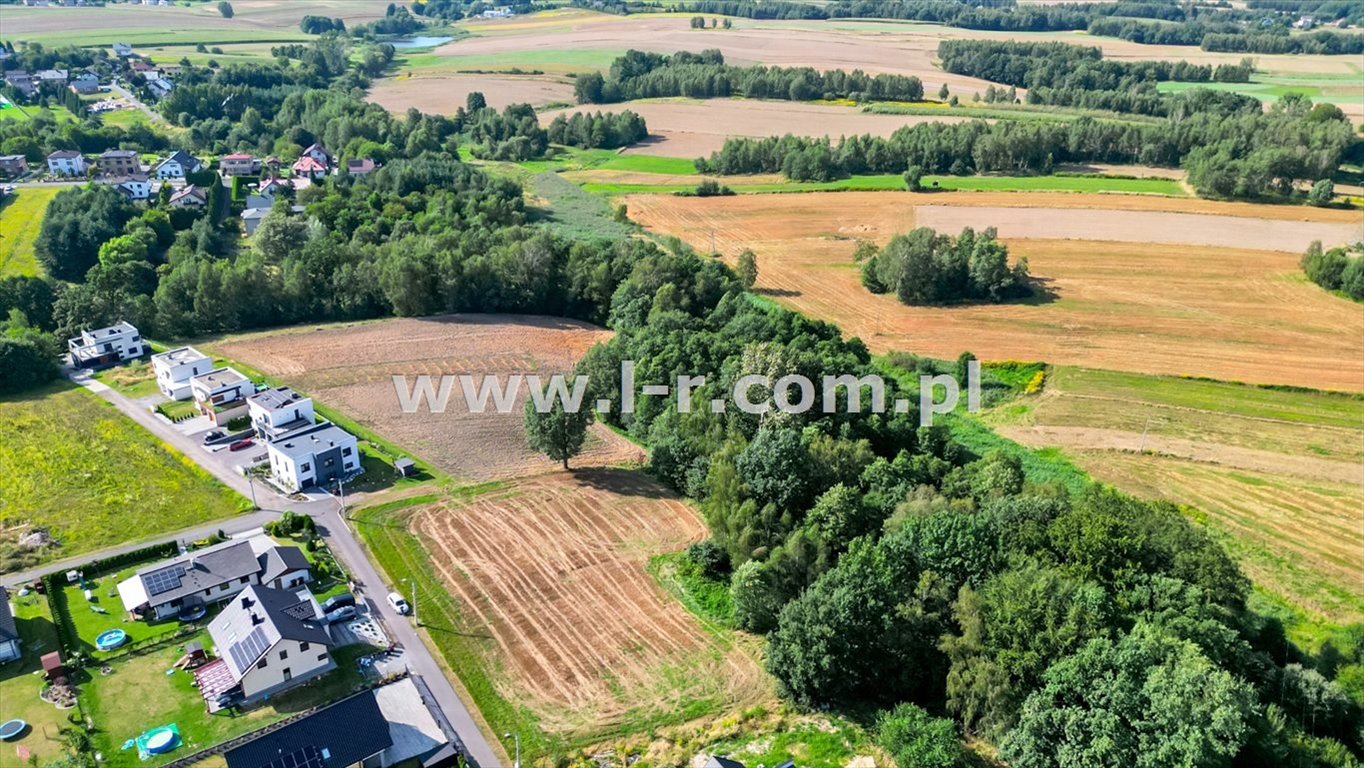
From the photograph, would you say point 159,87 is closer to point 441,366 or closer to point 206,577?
point 441,366

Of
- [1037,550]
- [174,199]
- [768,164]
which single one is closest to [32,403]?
[174,199]

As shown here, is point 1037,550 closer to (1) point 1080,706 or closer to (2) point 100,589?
(1) point 1080,706

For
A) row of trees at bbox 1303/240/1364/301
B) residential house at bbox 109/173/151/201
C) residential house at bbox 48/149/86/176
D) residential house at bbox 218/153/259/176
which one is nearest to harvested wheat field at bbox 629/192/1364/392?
row of trees at bbox 1303/240/1364/301

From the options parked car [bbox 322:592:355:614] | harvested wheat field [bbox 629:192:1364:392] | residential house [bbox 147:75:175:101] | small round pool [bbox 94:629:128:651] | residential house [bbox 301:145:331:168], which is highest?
residential house [bbox 147:75:175:101]

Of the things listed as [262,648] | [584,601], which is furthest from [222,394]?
[584,601]

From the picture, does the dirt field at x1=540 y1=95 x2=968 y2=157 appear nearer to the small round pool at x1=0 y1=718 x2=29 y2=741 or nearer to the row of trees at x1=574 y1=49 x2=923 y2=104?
the row of trees at x1=574 y1=49 x2=923 y2=104

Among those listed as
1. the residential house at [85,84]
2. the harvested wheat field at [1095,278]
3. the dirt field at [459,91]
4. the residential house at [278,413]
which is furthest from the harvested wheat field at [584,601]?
the residential house at [85,84]

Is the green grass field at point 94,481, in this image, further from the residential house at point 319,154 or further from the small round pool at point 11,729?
the residential house at point 319,154
